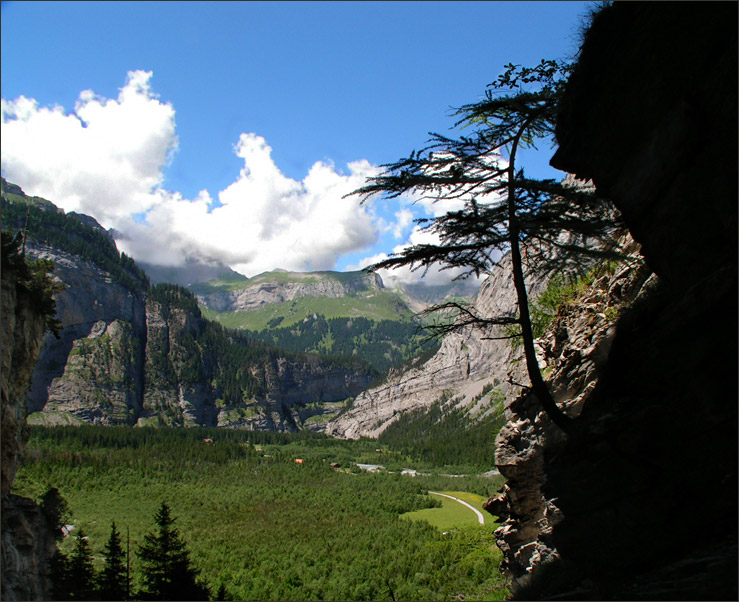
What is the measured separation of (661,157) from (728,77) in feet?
5.53

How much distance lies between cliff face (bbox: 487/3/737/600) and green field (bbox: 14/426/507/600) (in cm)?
1340

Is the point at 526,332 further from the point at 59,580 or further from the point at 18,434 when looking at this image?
the point at 59,580

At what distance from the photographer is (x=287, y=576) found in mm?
40344

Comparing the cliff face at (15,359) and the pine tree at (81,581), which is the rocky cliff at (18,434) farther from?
the pine tree at (81,581)

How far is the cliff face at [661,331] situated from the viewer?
786 centimetres

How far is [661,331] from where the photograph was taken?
31.2 ft

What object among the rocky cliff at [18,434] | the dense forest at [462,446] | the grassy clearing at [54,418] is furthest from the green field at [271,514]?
the grassy clearing at [54,418]

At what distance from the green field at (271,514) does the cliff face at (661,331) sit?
13402mm

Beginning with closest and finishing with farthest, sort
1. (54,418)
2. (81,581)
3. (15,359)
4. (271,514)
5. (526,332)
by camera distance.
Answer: (526,332)
(15,359)
(81,581)
(271,514)
(54,418)

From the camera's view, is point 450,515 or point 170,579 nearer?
point 170,579

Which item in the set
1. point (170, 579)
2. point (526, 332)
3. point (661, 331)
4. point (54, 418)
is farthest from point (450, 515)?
point (54, 418)

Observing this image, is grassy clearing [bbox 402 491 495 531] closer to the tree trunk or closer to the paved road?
the paved road

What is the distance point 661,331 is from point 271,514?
2710 inches

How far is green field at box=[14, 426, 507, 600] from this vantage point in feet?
121
